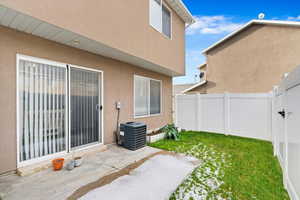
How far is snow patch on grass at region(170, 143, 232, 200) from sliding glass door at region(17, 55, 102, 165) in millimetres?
2747

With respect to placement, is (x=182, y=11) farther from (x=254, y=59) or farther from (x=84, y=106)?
(x=84, y=106)

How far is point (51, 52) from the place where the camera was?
3.12 metres

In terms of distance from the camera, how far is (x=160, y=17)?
5312 millimetres

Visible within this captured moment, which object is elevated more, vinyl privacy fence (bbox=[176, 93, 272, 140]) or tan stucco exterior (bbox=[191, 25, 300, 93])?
tan stucco exterior (bbox=[191, 25, 300, 93])

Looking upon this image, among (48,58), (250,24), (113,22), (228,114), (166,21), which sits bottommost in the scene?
(228,114)

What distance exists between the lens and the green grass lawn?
240cm

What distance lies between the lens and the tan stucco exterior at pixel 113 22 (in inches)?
95.1

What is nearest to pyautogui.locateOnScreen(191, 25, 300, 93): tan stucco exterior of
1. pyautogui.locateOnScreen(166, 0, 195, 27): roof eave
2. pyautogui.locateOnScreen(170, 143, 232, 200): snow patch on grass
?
pyautogui.locateOnScreen(166, 0, 195, 27): roof eave

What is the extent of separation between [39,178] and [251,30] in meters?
11.5

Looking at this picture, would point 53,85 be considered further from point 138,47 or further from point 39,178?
point 138,47

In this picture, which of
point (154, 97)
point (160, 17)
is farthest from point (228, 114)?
point (160, 17)

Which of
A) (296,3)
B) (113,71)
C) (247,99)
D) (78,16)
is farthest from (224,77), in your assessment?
(78,16)

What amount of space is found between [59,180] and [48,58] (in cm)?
249

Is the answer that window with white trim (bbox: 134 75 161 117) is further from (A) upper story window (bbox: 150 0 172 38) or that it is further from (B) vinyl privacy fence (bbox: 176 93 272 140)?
(A) upper story window (bbox: 150 0 172 38)
